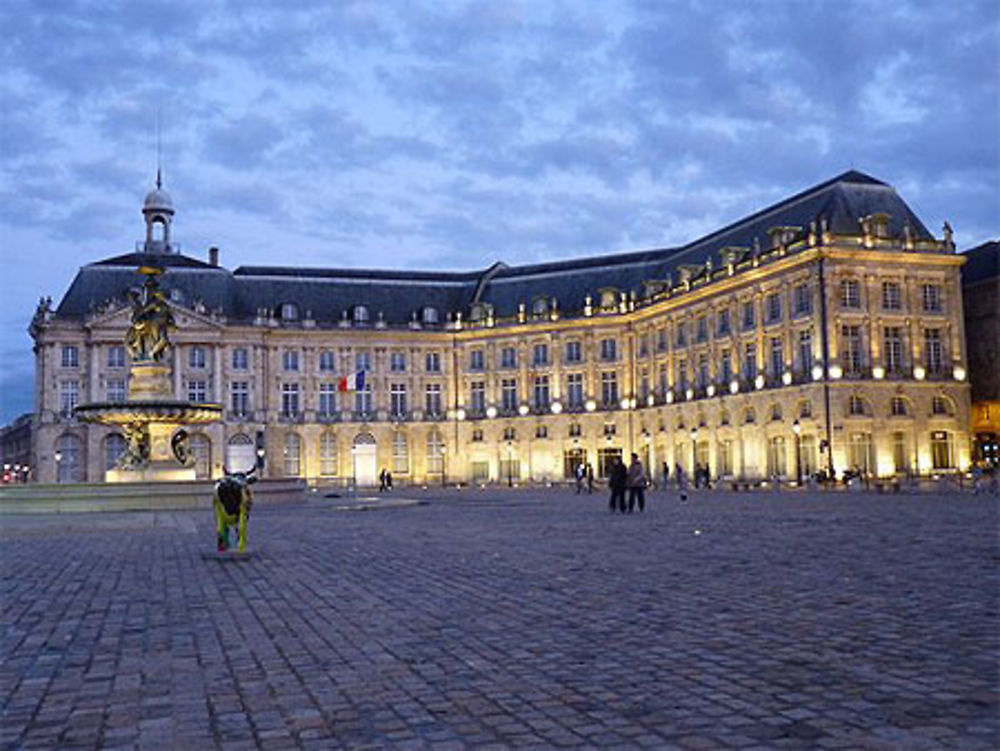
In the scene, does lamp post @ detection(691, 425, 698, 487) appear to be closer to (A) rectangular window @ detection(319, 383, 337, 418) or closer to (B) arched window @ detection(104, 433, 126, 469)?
(A) rectangular window @ detection(319, 383, 337, 418)

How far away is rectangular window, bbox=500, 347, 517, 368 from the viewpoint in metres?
77.6

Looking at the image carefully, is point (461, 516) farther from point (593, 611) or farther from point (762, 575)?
point (593, 611)

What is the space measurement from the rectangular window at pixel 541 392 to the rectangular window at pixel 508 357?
7.51 ft

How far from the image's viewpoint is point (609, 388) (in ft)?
243

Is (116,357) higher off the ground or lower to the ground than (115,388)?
higher

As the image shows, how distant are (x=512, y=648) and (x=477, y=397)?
7189 cm

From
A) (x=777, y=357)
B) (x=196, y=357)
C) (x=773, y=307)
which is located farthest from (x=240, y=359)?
(x=777, y=357)

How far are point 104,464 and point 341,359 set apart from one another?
59.9 ft

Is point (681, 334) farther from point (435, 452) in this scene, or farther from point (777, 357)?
point (435, 452)

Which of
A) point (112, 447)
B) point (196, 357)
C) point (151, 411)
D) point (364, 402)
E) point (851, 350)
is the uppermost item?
point (196, 357)

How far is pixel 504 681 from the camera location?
6.40 metres

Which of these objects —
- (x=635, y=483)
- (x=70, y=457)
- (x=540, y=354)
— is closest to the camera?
(x=635, y=483)

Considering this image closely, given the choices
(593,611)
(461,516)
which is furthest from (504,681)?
(461,516)

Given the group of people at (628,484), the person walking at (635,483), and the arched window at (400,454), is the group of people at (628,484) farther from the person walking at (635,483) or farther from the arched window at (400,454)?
the arched window at (400,454)
